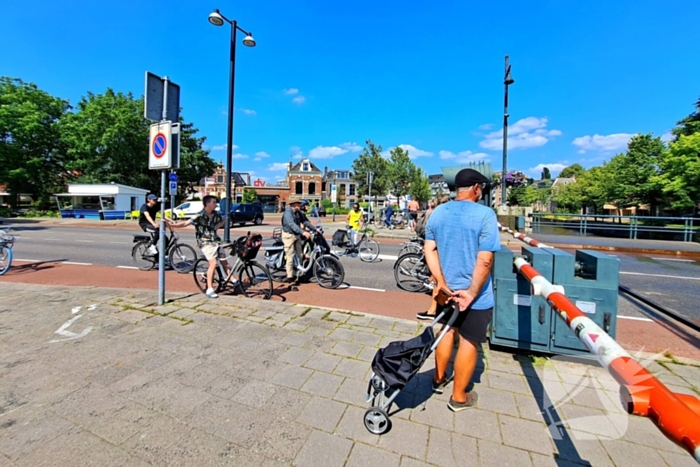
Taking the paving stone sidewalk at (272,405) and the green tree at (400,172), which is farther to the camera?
the green tree at (400,172)

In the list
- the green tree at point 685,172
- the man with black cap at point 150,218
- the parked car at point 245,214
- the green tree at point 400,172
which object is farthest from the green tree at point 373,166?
the man with black cap at point 150,218

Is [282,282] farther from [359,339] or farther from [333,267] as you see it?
[359,339]

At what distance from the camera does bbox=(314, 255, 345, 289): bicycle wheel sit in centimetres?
621

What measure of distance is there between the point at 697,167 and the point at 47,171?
56972mm

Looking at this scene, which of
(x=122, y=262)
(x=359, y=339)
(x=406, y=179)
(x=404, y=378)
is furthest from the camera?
(x=406, y=179)

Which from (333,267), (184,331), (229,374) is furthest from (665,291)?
(184,331)

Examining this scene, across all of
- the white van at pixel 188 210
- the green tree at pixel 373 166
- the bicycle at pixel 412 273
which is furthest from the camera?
the green tree at pixel 373 166

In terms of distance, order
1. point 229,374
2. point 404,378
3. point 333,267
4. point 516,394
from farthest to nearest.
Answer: point 333,267 → point 229,374 → point 516,394 → point 404,378

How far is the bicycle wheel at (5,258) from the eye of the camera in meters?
7.18

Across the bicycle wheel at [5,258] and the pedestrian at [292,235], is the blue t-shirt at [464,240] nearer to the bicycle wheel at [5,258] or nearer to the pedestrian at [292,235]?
the pedestrian at [292,235]

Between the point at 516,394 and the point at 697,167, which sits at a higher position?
the point at 697,167

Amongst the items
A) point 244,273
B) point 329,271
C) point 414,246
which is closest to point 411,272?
point 414,246

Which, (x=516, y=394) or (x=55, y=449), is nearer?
(x=55, y=449)

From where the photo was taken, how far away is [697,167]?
19.8 meters
